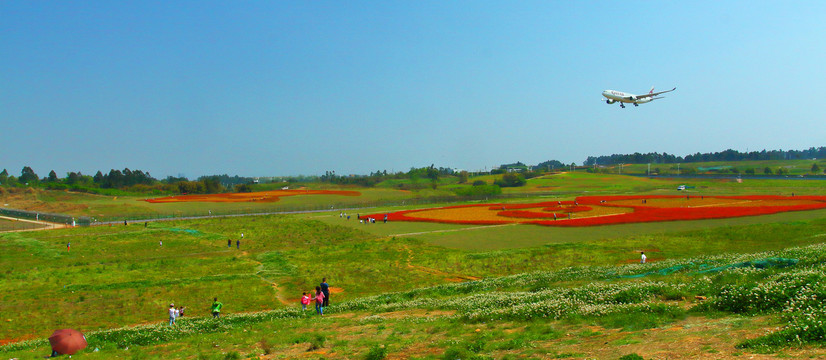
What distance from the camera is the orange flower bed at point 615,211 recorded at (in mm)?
57688

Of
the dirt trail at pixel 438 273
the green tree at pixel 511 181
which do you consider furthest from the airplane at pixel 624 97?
the green tree at pixel 511 181

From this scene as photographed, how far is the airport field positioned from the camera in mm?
11766

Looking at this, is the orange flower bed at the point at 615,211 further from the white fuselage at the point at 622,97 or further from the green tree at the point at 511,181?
the green tree at the point at 511,181

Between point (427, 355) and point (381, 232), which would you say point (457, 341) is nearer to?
point (427, 355)

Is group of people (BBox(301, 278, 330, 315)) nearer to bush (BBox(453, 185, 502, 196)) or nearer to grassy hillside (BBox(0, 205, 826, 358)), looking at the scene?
grassy hillside (BBox(0, 205, 826, 358))

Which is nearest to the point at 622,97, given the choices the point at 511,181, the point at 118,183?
the point at 511,181

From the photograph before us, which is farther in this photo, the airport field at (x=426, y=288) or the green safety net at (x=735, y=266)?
the green safety net at (x=735, y=266)

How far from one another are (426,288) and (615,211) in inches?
1973

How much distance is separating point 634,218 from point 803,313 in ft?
168

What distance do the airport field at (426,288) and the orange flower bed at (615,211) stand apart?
10.3 ft

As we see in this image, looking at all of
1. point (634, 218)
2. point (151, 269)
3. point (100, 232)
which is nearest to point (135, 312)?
point (151, 269)

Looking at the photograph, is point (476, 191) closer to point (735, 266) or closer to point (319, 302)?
point (319, 302)

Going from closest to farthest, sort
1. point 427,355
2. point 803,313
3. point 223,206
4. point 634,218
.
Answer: point 803,313 → point 427,355 → point 634,218 → point 223,206

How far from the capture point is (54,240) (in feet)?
172
